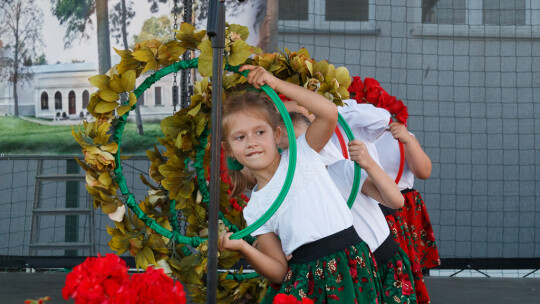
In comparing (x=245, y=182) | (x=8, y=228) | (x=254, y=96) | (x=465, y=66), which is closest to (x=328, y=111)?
(x=254, y=96)

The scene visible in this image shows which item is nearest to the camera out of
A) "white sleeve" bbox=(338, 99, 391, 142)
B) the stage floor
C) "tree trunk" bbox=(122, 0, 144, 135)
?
"white sleeve" bbox=(338, 99, 391, 142)

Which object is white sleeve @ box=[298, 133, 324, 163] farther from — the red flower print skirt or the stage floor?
the stage floor

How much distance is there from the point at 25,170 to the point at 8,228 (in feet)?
1.52

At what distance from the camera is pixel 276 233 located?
2.27m

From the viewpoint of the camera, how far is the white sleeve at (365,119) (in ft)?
9.51

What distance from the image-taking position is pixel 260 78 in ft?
7.59

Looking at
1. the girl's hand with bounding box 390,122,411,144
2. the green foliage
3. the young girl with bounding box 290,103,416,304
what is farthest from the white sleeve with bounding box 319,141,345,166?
the green foliage

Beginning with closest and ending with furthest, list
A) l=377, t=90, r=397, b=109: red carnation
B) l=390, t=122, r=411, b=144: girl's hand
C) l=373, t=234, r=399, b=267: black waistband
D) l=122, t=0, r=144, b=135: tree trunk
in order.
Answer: l=373, t=234, r=399, b=267: black waistband < l=390, t=122, r=411, b=144: girl's hand < l=377, t=90, r=397, b=109: red carnation < l=122, t=0, r=144, b=135: tree trunk

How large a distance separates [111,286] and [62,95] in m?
4.32

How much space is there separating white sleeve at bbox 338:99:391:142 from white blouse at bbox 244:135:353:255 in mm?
614

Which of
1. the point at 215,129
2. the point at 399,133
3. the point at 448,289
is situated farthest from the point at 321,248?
the point at 448,289

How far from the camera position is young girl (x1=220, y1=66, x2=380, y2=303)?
2.15 metres

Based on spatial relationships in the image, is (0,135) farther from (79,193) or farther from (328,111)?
(328,111)

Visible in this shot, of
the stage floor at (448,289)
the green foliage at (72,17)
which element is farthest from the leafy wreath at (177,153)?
the green foliage at (72,17)
